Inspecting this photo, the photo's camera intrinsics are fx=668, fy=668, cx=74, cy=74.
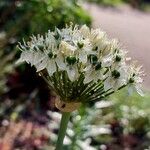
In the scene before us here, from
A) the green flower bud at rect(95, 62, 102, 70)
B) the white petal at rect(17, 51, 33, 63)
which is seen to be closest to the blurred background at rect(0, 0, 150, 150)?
the white petal at rect(17, 51, 33, 63)

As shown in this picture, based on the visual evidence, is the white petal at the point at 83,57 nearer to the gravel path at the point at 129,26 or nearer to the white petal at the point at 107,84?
the white petal at the point at 107,84

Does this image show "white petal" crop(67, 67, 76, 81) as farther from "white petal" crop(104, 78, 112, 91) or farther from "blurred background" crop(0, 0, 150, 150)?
"blurred background" crop(0, 0, 150, 150)

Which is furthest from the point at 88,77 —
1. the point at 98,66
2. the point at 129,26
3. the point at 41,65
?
the point at 129,26

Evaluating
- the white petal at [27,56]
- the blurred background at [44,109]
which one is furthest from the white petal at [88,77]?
the blurred background at [44,109]

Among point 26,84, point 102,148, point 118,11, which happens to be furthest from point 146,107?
point 118,11

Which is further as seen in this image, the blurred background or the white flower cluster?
the blurred background

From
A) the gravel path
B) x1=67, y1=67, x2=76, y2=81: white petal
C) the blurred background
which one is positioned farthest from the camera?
the gravel path
